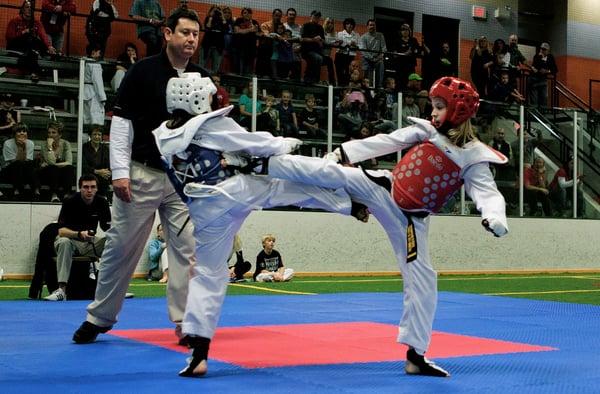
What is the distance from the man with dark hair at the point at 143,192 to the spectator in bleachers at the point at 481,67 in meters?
13.5

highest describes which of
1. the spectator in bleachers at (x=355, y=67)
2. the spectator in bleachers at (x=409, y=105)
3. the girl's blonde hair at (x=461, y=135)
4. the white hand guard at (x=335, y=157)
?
Answer: the spectator in bleachers at (x=355, y=67)

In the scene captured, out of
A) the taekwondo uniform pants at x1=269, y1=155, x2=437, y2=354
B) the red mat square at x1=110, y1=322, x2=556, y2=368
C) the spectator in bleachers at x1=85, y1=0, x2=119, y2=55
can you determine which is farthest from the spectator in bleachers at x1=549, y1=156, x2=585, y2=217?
the taekwondo uniform pants at x1=269, y1=155, x2=437, y2=354

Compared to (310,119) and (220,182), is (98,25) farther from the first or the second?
(220,182)

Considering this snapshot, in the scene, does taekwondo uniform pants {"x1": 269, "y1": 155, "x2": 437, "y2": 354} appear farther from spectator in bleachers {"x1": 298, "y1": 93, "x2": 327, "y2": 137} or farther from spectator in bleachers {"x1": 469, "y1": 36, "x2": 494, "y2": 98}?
spectator in bleachers {"x1": 469, "y1": 36, "x2": 494, "y2": 98}

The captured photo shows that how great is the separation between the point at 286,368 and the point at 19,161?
26.1 ft

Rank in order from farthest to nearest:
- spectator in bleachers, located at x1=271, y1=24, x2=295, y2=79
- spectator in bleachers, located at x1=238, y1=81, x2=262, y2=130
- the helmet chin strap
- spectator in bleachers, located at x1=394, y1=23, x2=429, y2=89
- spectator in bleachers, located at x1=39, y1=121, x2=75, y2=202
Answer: spectator in bleachers, located at x1=394, y1=23, x2=429, y2=89 < spectator in bleachers, located at x1=271, y1=24, x2=295, y2=79 < spectator in bleachers, located at x1=238, y1=81, x2=262, y2=130 < spectator in bleachers, located at x1=39, y1=121, x2=75, y2=202 < the helmet chin strap

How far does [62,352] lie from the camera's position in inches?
197

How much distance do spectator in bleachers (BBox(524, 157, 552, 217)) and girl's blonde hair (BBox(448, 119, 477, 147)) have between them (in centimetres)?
1142

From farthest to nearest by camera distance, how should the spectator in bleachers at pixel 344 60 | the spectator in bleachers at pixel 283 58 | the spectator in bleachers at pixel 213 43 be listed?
the spectator in bleachers at pixel 344 60 < the spectator in bleachers at pixel 283 58 < the spectator in bleachers at pixel 213 43

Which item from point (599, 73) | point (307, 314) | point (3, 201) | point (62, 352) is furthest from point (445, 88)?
point (599, 73)

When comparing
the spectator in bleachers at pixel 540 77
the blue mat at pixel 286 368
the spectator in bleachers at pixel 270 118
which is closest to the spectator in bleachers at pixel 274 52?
the spectator in bleachers at pixel 270 118

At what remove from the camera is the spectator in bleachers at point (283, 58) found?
15281 millimetres

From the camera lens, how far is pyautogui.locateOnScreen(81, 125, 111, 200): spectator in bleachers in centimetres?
1175

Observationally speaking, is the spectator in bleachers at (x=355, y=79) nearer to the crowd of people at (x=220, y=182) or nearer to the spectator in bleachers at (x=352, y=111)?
the spectator in bleachers at (x=352, y=111)
